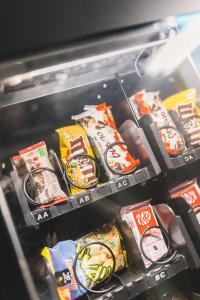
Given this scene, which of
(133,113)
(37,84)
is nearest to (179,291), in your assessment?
(133,113)

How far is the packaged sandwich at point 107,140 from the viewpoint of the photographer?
136 centimetres

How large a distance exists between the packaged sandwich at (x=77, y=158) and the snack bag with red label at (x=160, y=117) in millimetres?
308

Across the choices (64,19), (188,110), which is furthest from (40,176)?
(188,110)

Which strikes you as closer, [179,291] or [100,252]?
[100,252]

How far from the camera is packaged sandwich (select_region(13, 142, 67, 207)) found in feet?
4.05

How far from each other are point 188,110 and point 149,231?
2.02 ft

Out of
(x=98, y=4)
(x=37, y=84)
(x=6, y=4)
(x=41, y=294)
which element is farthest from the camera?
(x=37, y=84)

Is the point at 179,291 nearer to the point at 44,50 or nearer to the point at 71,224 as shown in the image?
the point at 71,224

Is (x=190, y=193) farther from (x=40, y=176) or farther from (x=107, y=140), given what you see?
(x=40, y=176)

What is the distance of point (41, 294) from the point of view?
1227mm

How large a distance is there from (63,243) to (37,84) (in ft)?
2.14

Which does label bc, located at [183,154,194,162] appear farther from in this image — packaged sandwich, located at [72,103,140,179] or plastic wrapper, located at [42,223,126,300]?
plastic wrapper, located at [42,223,126,300]

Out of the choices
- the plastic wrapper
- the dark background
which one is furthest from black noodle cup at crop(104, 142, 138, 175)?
the dark background

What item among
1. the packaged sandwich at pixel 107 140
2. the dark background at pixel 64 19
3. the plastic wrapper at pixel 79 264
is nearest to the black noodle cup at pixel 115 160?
the packaged sandwich at pixel 107 140
